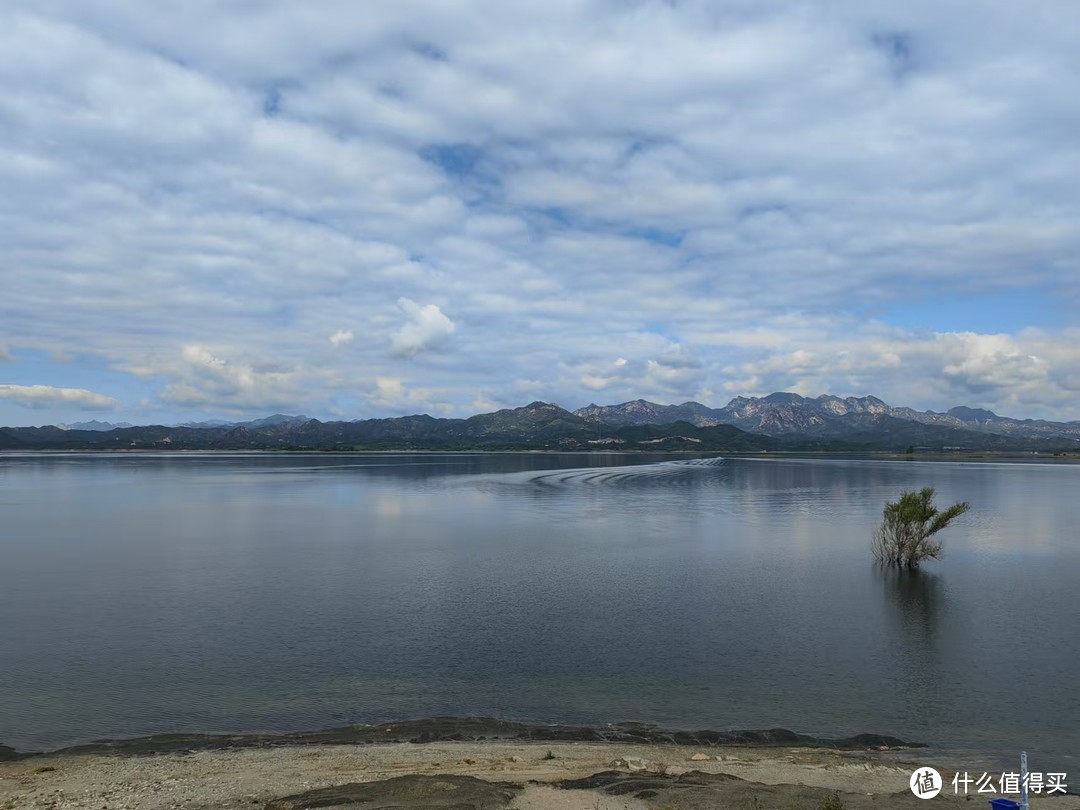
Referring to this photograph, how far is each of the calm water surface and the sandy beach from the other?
2.61m

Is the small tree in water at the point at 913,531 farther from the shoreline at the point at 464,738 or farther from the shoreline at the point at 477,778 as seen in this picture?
the shoreline at the point at 477,778

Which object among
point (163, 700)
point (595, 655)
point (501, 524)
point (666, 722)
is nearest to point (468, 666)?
point (595, 655)

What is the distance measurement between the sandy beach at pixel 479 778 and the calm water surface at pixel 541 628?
8.56ft

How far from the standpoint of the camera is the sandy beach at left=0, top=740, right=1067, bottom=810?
48.1ft

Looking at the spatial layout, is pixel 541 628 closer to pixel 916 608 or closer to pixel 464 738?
pixel 464 738

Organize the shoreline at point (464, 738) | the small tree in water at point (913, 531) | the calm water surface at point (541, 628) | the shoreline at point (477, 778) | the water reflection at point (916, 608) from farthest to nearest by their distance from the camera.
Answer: the small tree in water at point (913, 531) < the water reflection at point (916, 608) < the calm water surface at point (541, 628) < the shoreline at point (464, 738) < the shoreline at point (477, 778)

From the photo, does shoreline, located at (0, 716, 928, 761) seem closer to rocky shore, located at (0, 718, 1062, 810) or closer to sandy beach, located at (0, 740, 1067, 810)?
rocky shore, located at (0, 718, 1062, 810)

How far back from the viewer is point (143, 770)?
16984 millimetres

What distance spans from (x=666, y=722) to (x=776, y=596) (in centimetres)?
1830

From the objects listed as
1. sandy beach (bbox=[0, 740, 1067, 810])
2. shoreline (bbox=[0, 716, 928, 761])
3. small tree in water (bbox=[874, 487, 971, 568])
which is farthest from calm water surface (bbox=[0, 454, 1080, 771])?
sandy beach (bbox=[0, 740, 1067, 810])

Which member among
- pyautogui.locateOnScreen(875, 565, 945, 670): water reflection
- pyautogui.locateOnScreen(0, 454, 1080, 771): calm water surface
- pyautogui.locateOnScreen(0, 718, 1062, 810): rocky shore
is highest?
pyautogui.locateOnScreen(0, 718, 1062, 810): rocky shore

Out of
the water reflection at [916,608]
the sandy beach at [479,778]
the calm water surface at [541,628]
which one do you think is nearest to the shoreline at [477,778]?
the sandy beach at [479,778]

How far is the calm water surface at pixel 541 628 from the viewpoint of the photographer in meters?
21.7

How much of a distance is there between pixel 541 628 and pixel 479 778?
14.7 m
